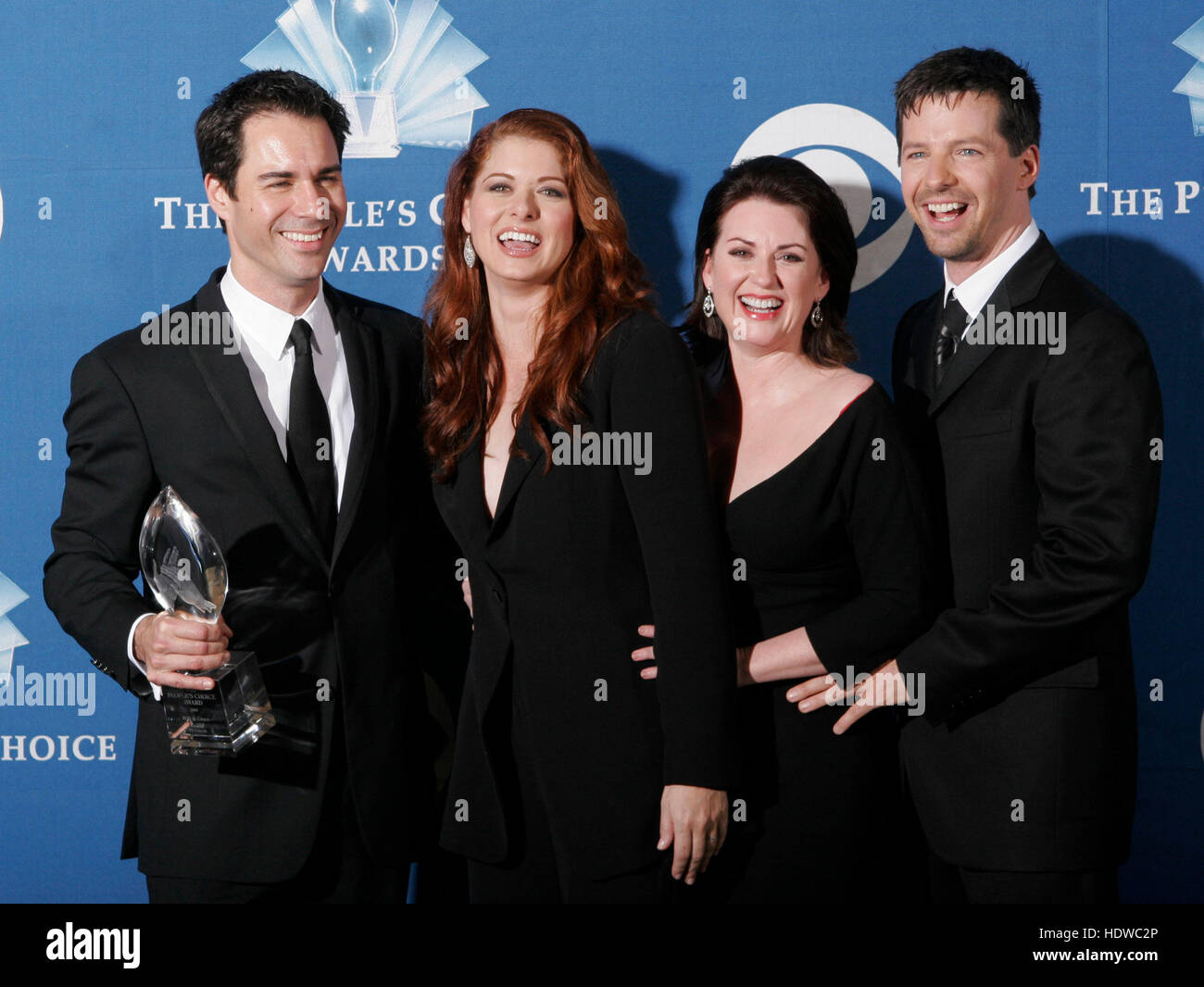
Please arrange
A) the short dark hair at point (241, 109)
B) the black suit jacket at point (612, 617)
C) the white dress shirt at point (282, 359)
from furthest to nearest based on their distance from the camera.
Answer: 1. the short dark hair at point (241, 109)
2. the white dress shirt at point (282, 359)
3. the black suit jacket at point (612, 617)

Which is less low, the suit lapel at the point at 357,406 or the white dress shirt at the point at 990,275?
the white dress shirt at the point at 990,275

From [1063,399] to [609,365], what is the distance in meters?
0.88

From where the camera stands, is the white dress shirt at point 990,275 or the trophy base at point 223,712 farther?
the white dress shirt at point 990,275

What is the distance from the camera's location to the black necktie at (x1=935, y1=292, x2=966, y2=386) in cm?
248

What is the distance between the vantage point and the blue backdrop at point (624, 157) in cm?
298

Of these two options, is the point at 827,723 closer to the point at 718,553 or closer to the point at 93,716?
the point at 718,553

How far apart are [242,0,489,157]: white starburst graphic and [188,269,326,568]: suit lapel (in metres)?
0.99

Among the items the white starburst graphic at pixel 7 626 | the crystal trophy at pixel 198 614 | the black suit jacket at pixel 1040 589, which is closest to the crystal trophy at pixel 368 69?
the crystal trophy at pixel 198 614

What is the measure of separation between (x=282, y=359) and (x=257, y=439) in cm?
23

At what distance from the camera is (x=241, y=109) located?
2.45 metres

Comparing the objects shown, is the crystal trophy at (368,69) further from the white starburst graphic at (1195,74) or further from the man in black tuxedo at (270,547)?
the white starburst graphic at (1195,74)

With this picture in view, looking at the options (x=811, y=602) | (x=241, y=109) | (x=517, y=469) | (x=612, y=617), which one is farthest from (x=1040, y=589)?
(x=241, y=109)

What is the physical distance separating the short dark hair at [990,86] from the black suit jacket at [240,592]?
1.39 metres

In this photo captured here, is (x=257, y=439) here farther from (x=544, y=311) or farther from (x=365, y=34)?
(x=365, y=34)
